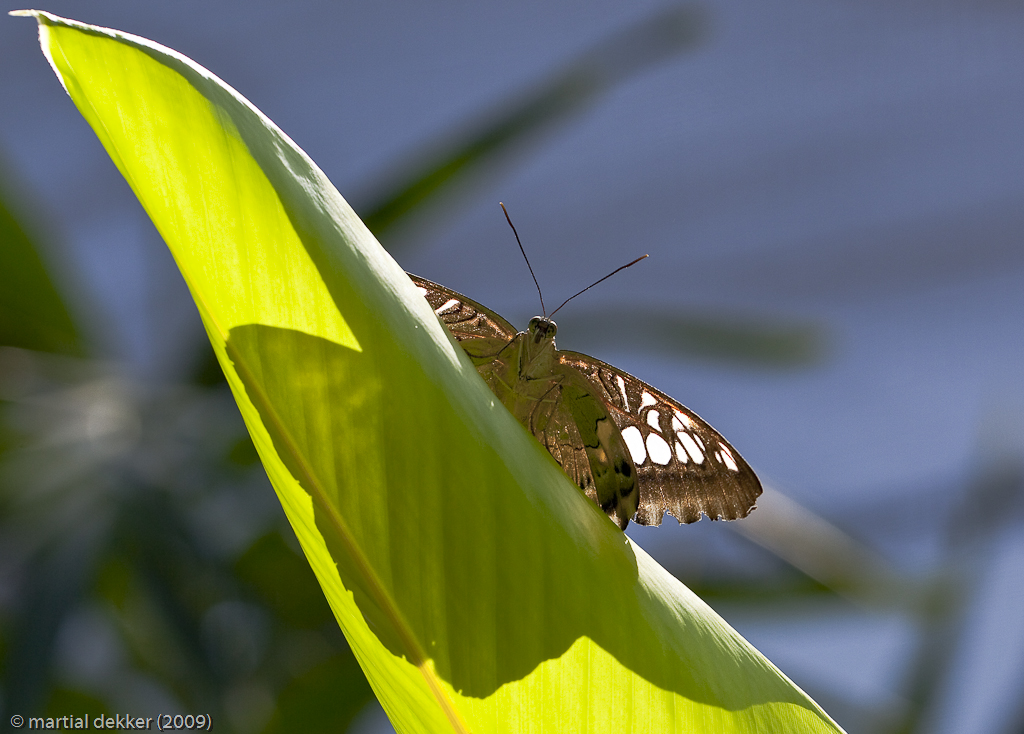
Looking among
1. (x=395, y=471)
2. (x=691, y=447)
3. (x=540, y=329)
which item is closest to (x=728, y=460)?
(x=691, y=447)

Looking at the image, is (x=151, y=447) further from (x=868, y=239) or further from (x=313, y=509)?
(x=868, y=239)

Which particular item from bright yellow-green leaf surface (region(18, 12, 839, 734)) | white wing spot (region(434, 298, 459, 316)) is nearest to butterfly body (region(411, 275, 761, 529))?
white wing spot (region(434, 298, 459, 316))

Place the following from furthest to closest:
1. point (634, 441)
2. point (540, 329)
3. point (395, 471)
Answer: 1. point (634, 441)
2. point (540, 329)
3. point (395, 471)

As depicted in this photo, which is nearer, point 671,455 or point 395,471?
point 395,471

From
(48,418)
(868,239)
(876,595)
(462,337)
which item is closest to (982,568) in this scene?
(876,595)

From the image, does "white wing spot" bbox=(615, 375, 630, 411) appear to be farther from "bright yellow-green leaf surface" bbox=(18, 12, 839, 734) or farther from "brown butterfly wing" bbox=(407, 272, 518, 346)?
"bright yellow-green leaf surface" bbox=(18, 12, 839, 734)

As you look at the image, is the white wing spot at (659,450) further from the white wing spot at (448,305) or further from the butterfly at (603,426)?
the white wing spot at (448,305)

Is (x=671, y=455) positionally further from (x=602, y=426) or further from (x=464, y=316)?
(x=464, y=316)

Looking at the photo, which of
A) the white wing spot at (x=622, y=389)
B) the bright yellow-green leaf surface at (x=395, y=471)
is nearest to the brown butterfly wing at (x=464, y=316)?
the white wing spot at (x=622, y=389)
